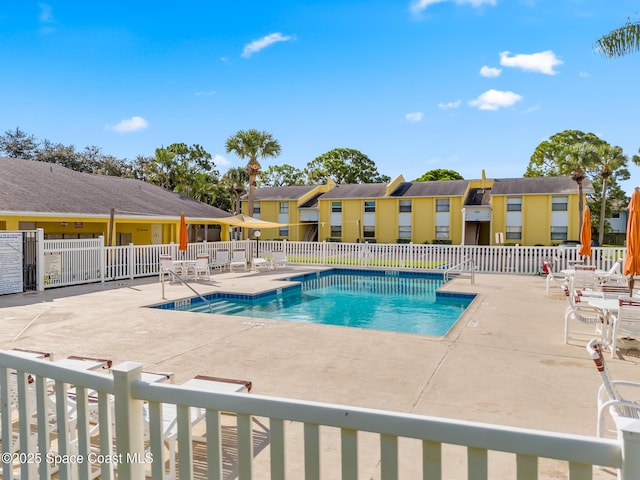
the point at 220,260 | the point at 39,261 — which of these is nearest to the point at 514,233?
the point at 220,260

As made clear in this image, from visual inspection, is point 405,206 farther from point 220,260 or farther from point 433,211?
point 220,260

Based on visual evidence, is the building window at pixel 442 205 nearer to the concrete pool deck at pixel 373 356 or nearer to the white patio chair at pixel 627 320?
the concrete pool deck at pixel 373 356

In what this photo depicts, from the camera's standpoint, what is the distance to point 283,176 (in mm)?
62062

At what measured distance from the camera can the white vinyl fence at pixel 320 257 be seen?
14672 millimetres

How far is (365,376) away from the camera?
5.69 meters

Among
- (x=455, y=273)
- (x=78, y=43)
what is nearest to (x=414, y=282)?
(x=455, y=273)

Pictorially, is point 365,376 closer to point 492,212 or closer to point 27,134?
point 492,212

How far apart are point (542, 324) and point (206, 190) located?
3695cm

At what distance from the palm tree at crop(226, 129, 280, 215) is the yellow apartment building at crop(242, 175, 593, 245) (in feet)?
16.2

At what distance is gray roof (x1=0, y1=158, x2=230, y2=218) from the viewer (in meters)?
16.8

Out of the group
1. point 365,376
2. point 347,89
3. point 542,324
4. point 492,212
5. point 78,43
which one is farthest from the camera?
point 492,212

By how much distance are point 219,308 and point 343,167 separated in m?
50.7

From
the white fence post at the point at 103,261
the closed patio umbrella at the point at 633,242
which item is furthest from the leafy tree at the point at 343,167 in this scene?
the closed patio umbrella at the point at 633,242

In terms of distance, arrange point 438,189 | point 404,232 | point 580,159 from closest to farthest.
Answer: point 580,159
point 438,189
point 404,232
